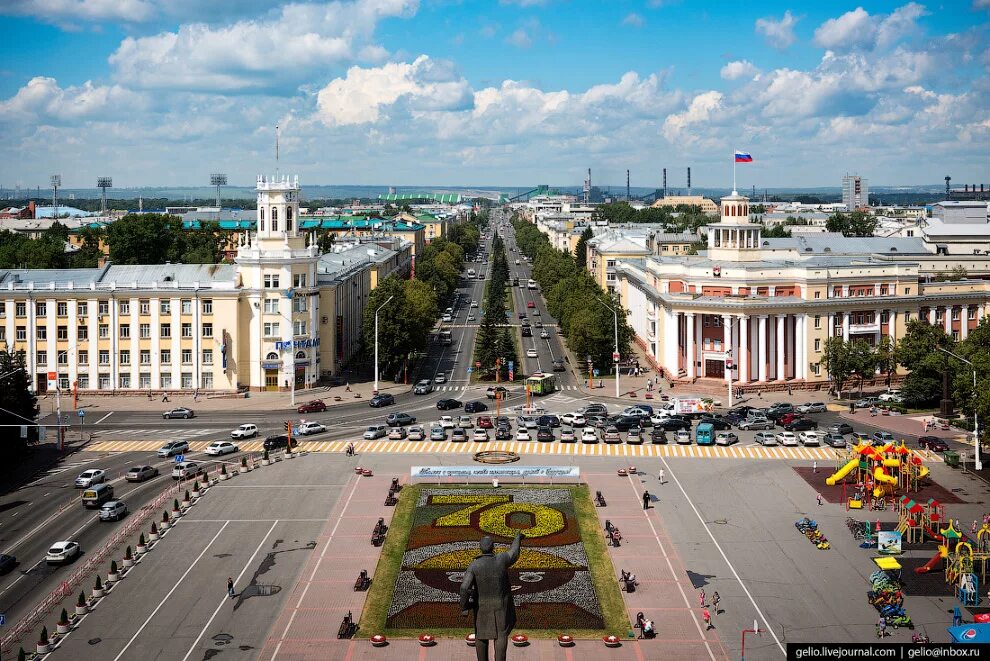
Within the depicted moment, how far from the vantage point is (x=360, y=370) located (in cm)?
12512

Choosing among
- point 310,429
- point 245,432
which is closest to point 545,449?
point 310,429

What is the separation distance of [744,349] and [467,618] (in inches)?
2779

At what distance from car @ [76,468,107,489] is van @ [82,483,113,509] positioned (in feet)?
9.54

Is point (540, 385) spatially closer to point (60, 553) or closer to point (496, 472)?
point (496, 472)

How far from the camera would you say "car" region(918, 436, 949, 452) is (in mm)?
85750

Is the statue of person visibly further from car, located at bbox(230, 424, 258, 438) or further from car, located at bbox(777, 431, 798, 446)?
car, located at bbox(230, 424, 258, 438)

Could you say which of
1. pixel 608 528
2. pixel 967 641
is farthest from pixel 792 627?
pixel 608 528

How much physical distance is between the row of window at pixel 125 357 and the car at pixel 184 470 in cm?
3259

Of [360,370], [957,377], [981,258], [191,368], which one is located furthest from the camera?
[981,258]

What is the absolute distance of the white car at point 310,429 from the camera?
93.1 m

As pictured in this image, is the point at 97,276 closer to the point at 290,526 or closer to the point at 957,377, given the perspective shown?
the point at 290,526

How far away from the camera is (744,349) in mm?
114312

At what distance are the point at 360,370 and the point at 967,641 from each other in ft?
293

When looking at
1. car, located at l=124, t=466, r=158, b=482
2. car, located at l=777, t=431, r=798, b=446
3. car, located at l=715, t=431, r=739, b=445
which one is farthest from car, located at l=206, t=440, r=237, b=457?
car, located at l=777, t=431, r=798, b=446
